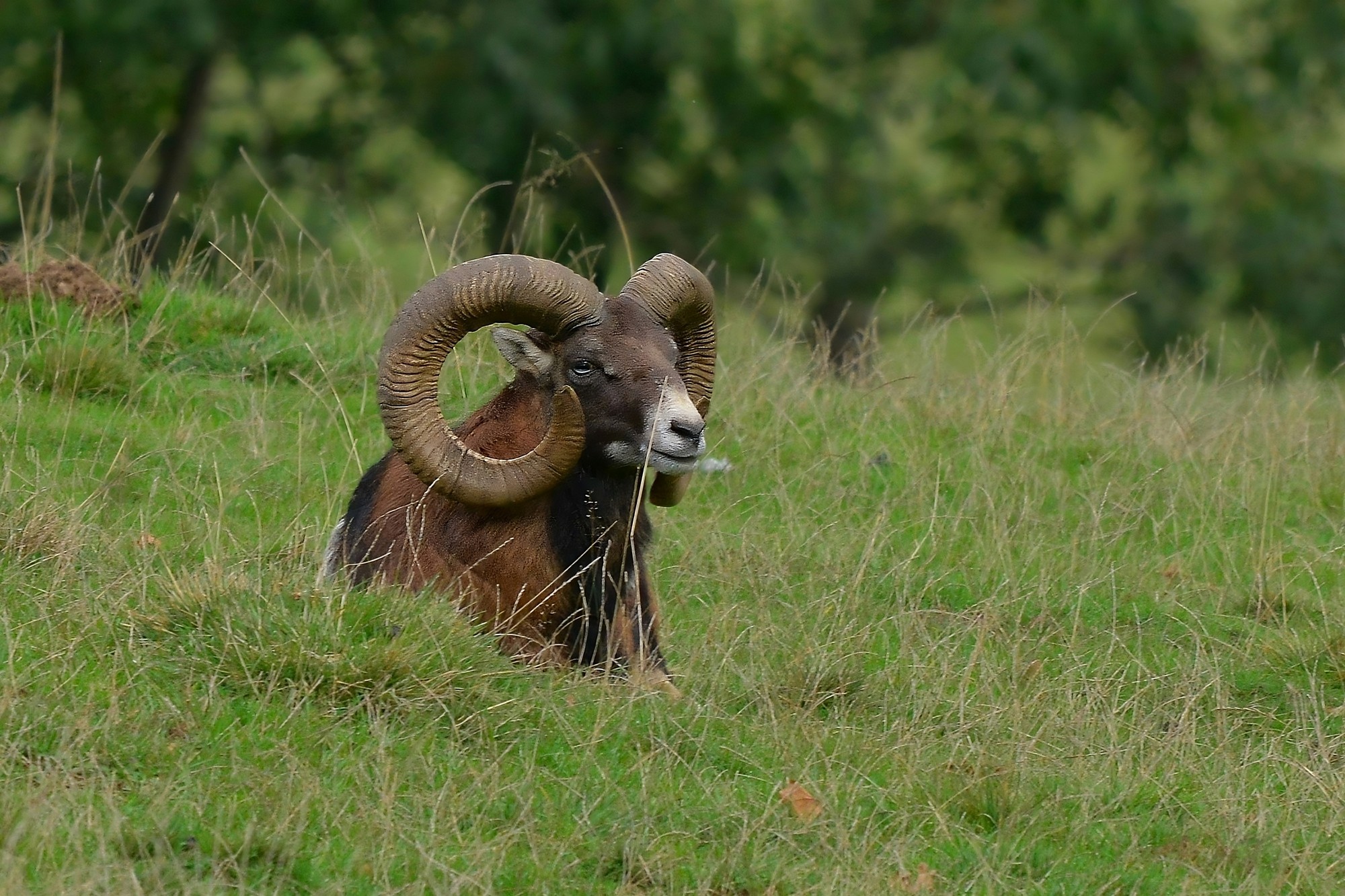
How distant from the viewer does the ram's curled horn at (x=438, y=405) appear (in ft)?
26.0

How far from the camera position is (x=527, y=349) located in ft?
27.2

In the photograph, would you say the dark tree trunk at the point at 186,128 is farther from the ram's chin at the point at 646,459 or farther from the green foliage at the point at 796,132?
the ram's chin at the point at 646,459

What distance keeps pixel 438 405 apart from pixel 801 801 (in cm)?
253

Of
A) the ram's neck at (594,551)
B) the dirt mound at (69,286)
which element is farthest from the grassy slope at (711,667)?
the ram's neck at (594,551)

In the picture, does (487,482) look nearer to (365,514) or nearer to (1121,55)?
(365,514)

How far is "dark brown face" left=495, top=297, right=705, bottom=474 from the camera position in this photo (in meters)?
7.88

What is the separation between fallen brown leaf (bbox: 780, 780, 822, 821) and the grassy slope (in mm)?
42

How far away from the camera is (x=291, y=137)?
28.4 m

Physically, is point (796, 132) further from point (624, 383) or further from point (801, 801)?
point (801, 801)

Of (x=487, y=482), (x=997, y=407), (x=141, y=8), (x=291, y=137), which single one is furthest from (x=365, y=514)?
(x=291, y=137)

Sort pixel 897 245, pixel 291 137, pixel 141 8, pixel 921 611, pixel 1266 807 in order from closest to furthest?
1. pixel 1266 807
2. pixel 921 611
3. pixel 141 8
4. pixel 291 137
5. pixel 897 245

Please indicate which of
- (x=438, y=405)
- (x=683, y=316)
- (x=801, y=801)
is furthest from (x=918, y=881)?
(x=683, y=316)

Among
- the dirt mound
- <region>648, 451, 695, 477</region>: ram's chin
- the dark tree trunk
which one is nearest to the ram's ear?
<region>648, 451, 695, 477</region>: ram's chin

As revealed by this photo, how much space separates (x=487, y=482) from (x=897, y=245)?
23.9 m
